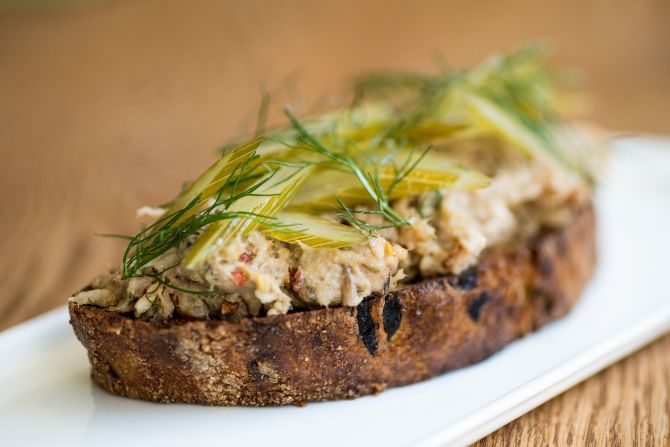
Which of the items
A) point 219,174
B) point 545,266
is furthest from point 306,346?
point 545,266

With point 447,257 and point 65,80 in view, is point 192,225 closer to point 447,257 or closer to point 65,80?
point 447,257

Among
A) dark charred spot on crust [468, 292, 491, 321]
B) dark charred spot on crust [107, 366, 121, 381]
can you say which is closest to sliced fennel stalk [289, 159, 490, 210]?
dark charred spot on crust [468, 292, 491, 321]

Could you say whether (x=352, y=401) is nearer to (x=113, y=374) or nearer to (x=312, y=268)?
(x=312, y=268)

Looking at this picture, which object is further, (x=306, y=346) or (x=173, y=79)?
(x=173, y=79)

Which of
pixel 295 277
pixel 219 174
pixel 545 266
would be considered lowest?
pixel 545 266

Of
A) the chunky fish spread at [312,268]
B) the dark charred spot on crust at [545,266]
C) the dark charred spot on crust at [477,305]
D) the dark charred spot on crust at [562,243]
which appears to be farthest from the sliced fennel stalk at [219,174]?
the dark charred spot on crust at [562,243]

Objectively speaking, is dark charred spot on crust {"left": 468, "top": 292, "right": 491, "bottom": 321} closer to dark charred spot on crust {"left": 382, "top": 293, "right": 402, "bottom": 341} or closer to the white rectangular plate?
the white rectangular plate
